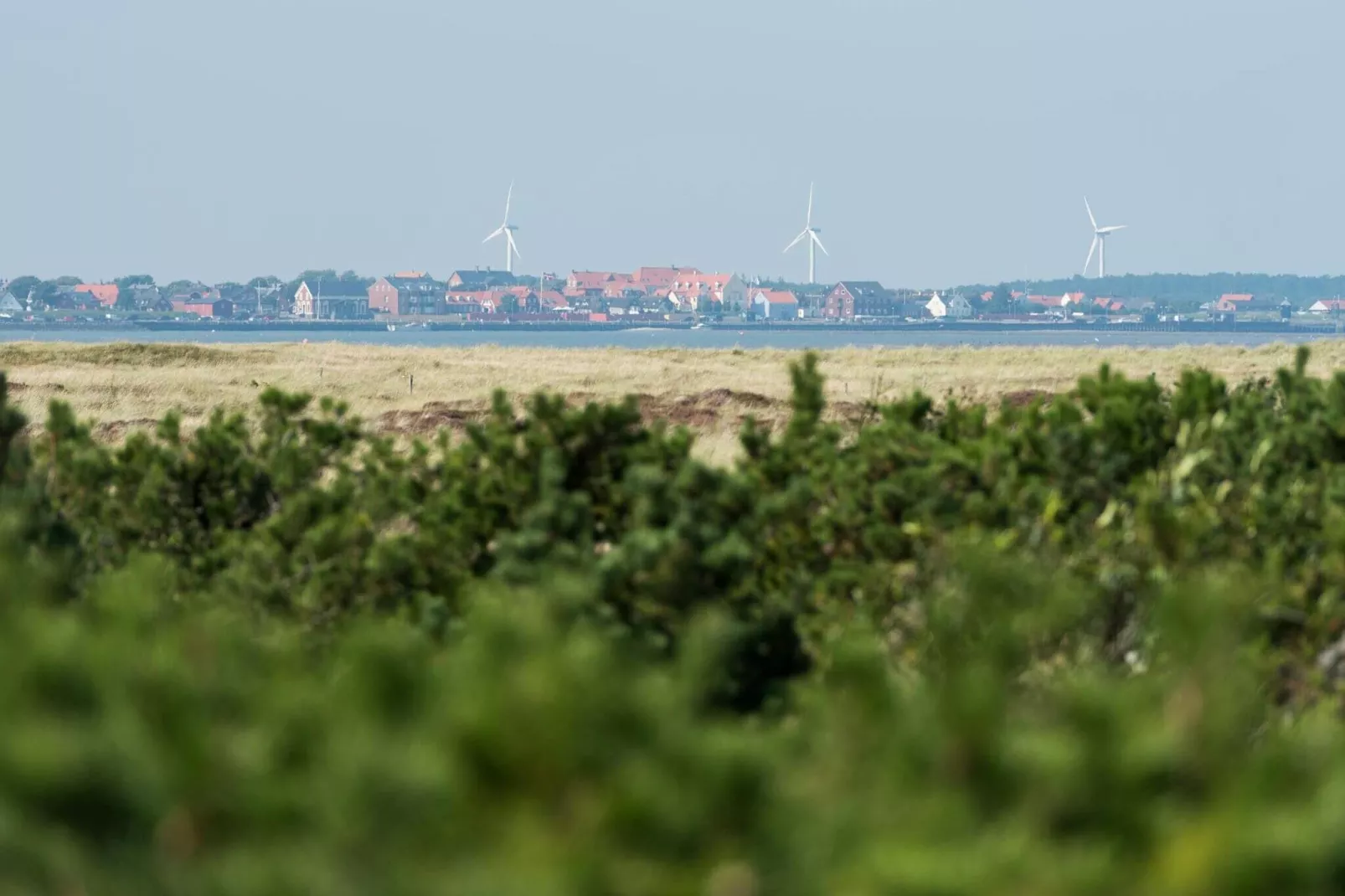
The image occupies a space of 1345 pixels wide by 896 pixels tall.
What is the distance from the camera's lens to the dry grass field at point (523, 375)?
32250 millimetres

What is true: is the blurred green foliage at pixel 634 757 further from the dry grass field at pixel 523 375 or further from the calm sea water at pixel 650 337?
the calm sea water at pixel 650 337

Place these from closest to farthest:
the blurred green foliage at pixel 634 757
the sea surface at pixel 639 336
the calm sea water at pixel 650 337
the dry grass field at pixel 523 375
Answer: the blurred green foliage at pixel 634 757 → the dry grass field at pixel 523 375 → the calm sea water at pixel 650 337 → the sea surface at pixel 639 336

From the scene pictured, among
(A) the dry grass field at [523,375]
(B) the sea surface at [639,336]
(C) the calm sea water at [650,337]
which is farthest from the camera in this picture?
(B) the sea surface at [639,336]

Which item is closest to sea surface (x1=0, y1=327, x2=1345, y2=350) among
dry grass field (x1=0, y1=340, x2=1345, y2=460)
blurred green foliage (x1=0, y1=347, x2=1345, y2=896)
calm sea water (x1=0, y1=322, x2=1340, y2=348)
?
calm sea water (x1=0, y1=322, x2=1340, y2=348)

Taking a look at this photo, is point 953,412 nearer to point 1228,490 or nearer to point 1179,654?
point 1228,490

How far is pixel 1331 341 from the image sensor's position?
60344 mm

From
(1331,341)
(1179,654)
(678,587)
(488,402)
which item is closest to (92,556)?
(678,587)

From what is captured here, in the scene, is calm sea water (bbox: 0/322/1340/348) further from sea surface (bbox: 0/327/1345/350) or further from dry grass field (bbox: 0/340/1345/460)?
dry grass field (bbox: 0/340/1345/460)

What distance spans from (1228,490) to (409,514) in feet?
11.5

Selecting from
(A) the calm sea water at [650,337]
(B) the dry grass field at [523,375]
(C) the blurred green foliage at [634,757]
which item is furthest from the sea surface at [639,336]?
(C) the blurred green foliage at [634,757]

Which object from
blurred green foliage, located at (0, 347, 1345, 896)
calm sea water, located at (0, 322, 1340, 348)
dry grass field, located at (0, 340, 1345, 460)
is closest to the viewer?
blurred green foliage, located at (0, 347, 1345, 896)

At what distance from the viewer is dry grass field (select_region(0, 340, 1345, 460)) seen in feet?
106

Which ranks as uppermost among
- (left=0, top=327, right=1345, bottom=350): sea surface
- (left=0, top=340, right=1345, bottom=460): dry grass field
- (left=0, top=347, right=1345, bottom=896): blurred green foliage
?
(left=0, top=347, right=1345, bottom=896): blurred green foliage

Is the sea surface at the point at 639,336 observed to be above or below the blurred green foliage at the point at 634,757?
Result: below
